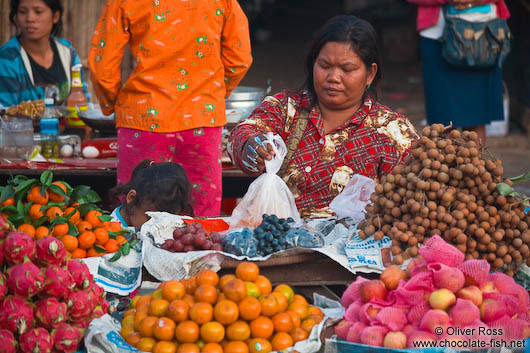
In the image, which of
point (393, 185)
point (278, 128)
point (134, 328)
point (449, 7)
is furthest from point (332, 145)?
point (449, 7)

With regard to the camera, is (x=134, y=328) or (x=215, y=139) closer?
(x=134, y=328)

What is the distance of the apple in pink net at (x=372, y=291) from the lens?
211 centimetres

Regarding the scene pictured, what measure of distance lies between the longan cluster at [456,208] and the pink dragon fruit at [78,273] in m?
0.97

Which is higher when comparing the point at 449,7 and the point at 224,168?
the point at 449,7

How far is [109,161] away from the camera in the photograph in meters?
4.48

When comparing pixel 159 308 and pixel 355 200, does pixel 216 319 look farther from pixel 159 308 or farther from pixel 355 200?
pixel 355 200

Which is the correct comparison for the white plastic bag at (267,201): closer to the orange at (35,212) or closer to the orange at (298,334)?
the orange at (35,212)

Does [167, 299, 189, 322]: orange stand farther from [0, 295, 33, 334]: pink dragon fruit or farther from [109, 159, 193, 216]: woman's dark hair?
[109, 159, 193, 216]: woman's dark hair

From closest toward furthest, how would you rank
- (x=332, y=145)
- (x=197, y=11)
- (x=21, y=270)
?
1. (x=21, y=270)
2. (x=332, y=145)
3. (x=197, y=11)

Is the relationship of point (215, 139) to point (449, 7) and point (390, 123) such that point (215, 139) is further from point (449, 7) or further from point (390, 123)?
point (449, 7)

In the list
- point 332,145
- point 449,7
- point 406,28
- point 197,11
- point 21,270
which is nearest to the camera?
point 21,270

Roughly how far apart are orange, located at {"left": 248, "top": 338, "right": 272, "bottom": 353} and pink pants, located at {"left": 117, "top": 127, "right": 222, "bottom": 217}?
6.05ft

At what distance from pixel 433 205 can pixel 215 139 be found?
5.73ft

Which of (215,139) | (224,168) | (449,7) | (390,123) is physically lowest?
(224,168)
